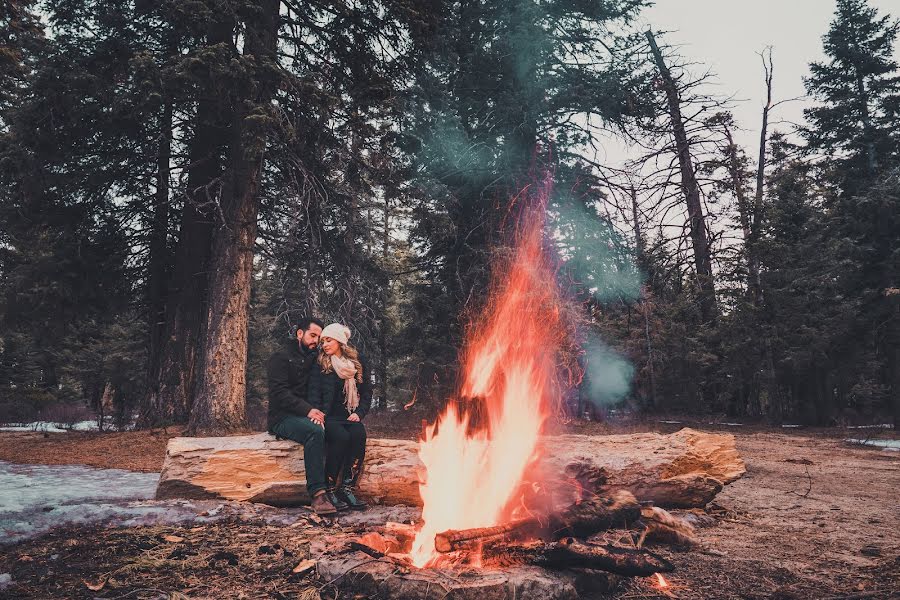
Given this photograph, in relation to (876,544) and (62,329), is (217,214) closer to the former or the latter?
(62,329)

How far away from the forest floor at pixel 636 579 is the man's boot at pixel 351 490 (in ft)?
1.52

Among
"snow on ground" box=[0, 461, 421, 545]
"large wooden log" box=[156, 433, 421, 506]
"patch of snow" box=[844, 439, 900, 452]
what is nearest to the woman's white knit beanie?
"large wooden log" box=[156, 433, 421, 506]

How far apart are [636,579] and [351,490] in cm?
297

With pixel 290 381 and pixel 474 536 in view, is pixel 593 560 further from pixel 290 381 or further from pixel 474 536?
pixel 290 381

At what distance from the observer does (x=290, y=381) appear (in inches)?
208

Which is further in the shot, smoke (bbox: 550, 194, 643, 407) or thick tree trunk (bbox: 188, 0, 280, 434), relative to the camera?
smoke (bbox: 550, 194, 643, 407)

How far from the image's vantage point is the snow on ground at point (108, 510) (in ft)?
13.5

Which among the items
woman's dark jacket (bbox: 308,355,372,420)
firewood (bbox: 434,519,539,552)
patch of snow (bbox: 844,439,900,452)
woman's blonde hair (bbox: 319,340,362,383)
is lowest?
patch of snow (bbox: 844,439,900,452)

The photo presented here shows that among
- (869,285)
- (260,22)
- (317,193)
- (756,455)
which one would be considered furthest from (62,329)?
(869,285)

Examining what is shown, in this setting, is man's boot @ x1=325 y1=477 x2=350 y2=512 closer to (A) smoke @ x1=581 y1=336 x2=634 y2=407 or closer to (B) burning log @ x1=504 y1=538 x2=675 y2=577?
(B) burning log @ x1=504 y1=538 x2=675 y2=577

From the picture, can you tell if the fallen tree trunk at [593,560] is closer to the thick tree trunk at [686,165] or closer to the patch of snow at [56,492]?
the patch of snow at [56,492]

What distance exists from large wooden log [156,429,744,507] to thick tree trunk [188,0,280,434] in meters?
3.72

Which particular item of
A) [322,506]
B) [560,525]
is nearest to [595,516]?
[560,525]

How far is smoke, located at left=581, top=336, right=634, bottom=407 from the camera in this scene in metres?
19.3
